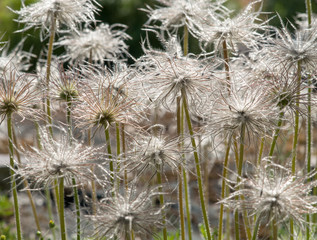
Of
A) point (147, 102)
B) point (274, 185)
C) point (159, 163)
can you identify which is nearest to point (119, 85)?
point (147, 102)

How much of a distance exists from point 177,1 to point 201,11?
0.18 m

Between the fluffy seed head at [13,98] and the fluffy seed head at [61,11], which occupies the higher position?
the fluffy seed head at [61,11]

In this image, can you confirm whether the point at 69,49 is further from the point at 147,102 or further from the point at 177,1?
the point at 147,102

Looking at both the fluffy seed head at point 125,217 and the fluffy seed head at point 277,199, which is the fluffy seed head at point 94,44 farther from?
the fluffy seed head at point 277,199

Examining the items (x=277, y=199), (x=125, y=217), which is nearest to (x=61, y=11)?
(x=125, y=217)

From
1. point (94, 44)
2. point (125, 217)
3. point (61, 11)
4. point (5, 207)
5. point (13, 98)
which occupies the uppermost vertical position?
point (61, 11)

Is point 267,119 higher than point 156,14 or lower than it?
lower

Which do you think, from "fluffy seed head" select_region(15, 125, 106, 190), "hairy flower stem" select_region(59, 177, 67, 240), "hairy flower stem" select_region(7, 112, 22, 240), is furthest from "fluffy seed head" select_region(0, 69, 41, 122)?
"hairy flower stem" select_region(59, 177, 67, 240)

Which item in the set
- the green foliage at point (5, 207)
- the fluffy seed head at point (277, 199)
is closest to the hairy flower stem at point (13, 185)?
the fluffy seed head at point (277, 199)

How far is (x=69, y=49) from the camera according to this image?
3262 millimetres

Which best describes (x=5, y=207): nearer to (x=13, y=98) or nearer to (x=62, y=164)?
(x=13, y=98)

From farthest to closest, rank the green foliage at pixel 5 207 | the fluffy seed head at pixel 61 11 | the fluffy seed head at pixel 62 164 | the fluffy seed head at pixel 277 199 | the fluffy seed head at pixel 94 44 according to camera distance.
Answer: the green foliage at pixel 5 207 → the fluffy seed head at pixel 94 44 → the fluffy seed head at pixel 61 11 → the fluffy seed head at pixel 62 164 → the fluffy seed head at pixel 277 199

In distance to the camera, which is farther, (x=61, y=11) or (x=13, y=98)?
(x=61, y=11)

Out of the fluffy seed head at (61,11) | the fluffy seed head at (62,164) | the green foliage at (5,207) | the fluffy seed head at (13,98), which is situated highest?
the fluffy seed head at (61,11)
